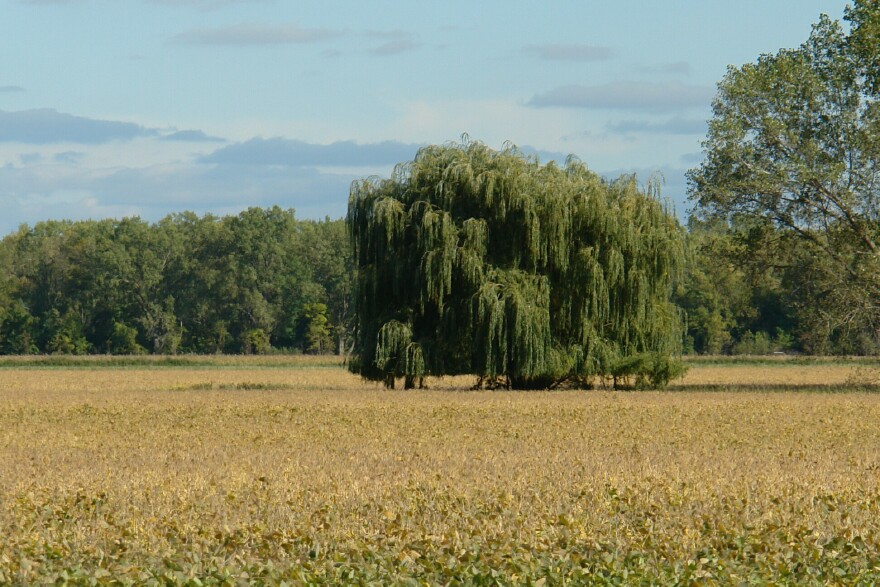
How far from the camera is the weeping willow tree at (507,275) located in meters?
38.8

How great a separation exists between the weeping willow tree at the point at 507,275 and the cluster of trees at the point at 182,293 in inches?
2509

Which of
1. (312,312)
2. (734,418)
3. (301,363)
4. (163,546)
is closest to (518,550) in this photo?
(163,546)

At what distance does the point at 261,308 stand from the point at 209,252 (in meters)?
9.51

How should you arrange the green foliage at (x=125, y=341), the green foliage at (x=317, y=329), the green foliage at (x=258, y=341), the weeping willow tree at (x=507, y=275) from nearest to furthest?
1. the weeping willow tree at (x=507, y=275)
2. the green foliage at (x=317, y=329)
3. the green foliage at (x=258, y=341)
4. the green foliage at (x=125, y=341)

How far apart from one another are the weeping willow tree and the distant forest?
6276cm

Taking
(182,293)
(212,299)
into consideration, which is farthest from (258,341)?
(182,293)

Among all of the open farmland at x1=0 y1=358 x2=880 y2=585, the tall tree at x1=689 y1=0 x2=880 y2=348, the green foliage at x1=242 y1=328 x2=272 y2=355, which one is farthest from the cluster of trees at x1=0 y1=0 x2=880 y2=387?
the green foliage at x1=242 y1=328 x2=272 y2=355

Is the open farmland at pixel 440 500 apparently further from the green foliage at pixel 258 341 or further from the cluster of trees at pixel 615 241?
the green foliage at pixel 258 341

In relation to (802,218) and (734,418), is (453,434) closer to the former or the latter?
(734,418)

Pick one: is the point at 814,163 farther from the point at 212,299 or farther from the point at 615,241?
the point at 212,299

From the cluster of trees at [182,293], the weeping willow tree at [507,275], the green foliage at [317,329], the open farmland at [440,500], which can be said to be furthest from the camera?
the cluster of trees at [182,293]

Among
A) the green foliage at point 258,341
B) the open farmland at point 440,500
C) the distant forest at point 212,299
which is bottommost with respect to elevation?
the open farmland at point 440,500

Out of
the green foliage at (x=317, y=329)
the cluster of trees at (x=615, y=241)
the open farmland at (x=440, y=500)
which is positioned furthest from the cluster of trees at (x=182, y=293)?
the open farmland at (x=440, y=500)

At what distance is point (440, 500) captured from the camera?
1373 centimetres
